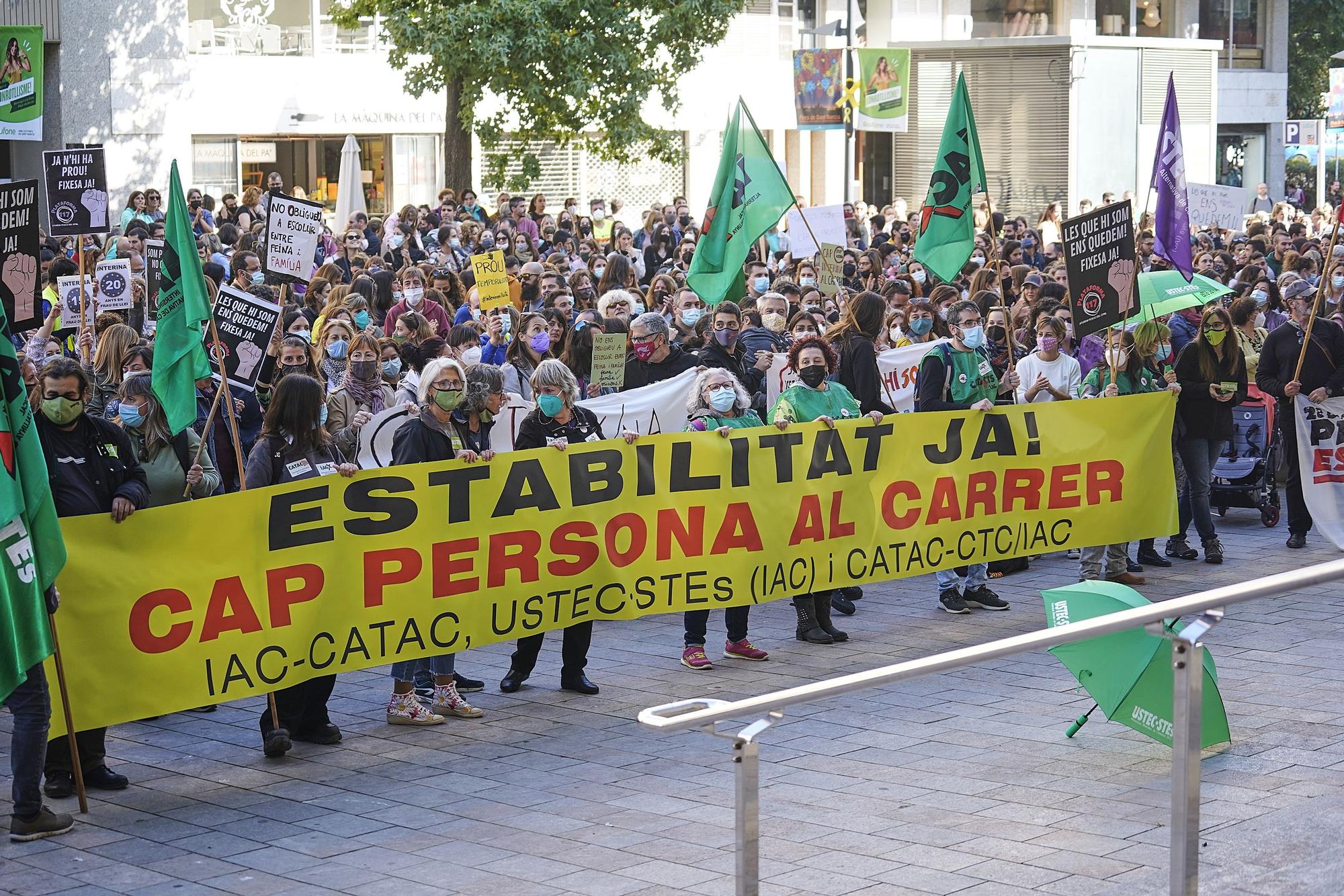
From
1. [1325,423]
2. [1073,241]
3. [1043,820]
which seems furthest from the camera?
[1325,423]

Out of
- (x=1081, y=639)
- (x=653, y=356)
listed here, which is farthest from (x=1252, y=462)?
(x=1081, y=639)

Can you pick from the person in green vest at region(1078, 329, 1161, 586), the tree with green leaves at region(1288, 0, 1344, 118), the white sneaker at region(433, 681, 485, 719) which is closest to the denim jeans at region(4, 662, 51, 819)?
the white sneaker at region(433, 681, 485, 719)

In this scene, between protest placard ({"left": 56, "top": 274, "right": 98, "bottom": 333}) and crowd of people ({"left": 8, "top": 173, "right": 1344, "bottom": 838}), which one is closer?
crowd of people ({"left": 8, "top": 173, "right": 1344, "bottom": 838})

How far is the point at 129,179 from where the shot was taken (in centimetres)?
3200

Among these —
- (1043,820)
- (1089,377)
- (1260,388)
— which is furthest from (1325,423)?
(1043,820)

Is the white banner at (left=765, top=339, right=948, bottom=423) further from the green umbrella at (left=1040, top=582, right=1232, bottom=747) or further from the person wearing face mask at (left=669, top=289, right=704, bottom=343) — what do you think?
the green umbrella at (left=1040, top=582, right=1232, bottom=747)

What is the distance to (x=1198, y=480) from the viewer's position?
41.4ft

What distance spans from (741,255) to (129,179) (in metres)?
21.3

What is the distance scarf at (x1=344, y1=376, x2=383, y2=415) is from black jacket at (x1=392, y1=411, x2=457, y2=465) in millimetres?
2048

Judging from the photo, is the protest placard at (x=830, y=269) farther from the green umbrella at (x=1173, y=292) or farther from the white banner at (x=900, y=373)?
the green umbrella at (x=1173, y=292)

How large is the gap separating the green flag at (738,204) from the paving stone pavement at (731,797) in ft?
16.3

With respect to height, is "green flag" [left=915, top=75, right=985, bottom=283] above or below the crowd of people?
above

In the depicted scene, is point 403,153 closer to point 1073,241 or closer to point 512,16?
point 512,16

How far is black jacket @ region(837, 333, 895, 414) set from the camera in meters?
11.4
